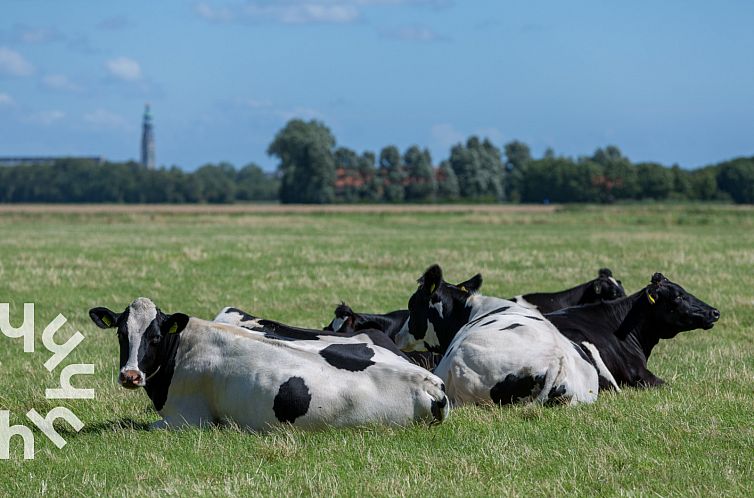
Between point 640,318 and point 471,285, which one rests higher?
point 471,285

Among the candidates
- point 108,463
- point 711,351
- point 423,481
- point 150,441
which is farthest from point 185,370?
point 711,351

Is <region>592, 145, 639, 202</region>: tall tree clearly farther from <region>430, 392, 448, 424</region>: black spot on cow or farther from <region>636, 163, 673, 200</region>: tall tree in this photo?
<region>430, 392, 448, 424</region>: black spot on cow

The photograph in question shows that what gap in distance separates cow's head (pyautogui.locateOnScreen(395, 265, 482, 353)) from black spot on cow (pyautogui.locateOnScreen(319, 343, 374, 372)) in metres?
2.51

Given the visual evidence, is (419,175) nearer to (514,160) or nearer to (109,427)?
(514,160)

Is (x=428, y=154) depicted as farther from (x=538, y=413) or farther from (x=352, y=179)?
(x=538, y=413)

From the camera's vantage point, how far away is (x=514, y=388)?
29.9 ft

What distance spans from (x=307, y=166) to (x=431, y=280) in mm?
130875

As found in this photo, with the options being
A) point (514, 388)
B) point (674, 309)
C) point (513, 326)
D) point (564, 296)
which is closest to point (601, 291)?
point (564, 296)

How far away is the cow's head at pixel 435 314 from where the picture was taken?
11.3 meters

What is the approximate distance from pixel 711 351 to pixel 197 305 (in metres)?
9.63

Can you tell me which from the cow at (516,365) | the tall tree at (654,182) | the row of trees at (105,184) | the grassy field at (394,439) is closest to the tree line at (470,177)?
the tall tree at (654,182)

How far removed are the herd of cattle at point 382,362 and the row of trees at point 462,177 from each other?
127m

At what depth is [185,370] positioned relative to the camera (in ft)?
28.8

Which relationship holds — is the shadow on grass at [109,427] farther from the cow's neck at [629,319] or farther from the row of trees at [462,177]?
the row of trees at [462,177]
